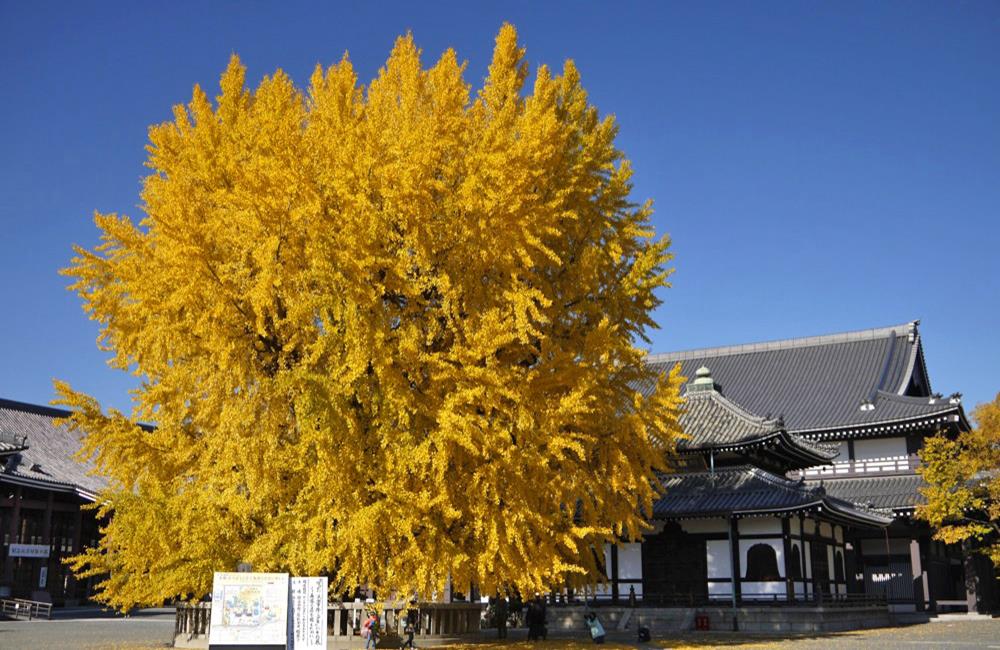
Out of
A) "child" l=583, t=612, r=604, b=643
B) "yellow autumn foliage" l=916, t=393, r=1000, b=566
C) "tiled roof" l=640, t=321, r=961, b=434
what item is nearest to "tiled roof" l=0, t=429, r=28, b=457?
"child" l=583, t=612, r=604, b=643

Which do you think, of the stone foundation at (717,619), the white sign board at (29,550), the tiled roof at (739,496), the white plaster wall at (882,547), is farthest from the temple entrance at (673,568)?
the white sign board at (29,550)

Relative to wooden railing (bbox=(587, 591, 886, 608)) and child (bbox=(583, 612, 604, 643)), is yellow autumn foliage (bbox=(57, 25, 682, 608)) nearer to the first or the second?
child (bbox=(583, 612, 604, 643))

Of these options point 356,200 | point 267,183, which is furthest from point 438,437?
point 267,183

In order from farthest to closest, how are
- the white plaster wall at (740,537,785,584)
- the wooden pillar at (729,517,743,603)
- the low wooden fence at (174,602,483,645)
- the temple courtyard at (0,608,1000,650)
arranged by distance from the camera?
the wooden pillar at (729,517,743,603), the white plaster wall at (740,537,785,584), the temple courtyard at (0,608,1000,650), the low wooden fence at (174,602,483,645)

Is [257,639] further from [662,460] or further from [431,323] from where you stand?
[662,460]

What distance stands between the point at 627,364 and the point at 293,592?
26.0 ft

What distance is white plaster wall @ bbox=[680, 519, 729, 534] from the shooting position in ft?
96.4

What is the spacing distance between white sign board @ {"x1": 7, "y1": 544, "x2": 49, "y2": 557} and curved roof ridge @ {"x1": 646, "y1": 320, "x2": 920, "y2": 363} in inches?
1420

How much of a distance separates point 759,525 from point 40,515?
32.7 meters

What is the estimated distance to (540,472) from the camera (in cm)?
1541

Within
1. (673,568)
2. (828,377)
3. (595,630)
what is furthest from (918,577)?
(595,630)

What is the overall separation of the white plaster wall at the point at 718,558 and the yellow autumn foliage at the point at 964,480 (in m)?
9.74

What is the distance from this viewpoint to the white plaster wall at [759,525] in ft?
93.7

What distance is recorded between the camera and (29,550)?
39.0 metres
